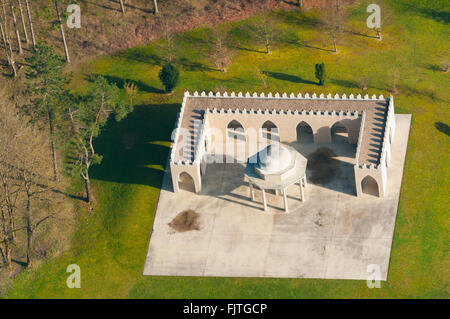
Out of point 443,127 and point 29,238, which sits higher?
point 443,127

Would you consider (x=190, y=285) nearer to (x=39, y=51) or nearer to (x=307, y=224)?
(x=307, y=224)

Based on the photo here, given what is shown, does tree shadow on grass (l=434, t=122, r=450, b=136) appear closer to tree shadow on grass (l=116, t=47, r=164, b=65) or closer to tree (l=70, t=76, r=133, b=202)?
tree (l=70, t=76, r=133, b=202)

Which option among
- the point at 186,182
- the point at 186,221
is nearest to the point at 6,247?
the point at 186,221

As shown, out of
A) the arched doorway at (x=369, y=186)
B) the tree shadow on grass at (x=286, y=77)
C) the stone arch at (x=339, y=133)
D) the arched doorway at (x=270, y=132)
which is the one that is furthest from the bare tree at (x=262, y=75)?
the arched doorway at (x=369, y=186)

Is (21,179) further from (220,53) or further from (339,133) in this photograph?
(339,133)

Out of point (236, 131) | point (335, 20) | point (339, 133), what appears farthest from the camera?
point (335, 20)

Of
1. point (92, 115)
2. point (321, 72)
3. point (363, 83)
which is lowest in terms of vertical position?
point (363, 83)

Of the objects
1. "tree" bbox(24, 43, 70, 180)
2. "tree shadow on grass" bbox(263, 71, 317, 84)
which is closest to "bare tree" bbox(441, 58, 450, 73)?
"tree shadow on grass" bbox(263, 71, 317, 84)
